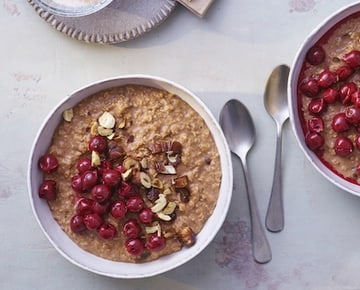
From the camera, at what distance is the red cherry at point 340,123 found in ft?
5.35

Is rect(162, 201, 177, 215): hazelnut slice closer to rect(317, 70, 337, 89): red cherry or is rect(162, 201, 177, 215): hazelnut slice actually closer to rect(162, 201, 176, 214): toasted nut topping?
rect(162, 201, 176, 214): toasted nut topping

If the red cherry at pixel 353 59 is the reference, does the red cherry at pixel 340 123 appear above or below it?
below

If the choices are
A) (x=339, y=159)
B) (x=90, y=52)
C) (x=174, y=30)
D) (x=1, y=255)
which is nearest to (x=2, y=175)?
(x=1, y=255)

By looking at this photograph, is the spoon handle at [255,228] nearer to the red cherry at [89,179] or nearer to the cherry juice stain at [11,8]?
the red cherry at [89,179]

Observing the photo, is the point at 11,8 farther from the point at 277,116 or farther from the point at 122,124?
the point at 277,116

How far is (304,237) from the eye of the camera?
1.75 m

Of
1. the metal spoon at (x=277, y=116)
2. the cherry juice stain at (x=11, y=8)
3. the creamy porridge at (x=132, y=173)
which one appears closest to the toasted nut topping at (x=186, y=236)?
the creamy porridge at (x=132, y=173)

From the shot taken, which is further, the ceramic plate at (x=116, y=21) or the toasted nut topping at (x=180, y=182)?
the ceramic plate at (x=116, y=21)

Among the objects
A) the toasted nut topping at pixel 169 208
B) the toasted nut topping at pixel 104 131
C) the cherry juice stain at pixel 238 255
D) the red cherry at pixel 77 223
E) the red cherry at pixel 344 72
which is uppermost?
the red cherry at pixel 344 72

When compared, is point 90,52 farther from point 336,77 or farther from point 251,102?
point 336,77

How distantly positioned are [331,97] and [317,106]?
38 millimetres

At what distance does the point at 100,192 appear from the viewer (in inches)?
63.2

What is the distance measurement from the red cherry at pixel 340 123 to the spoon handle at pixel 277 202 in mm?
147

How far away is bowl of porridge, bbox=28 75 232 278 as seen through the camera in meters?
1.63
